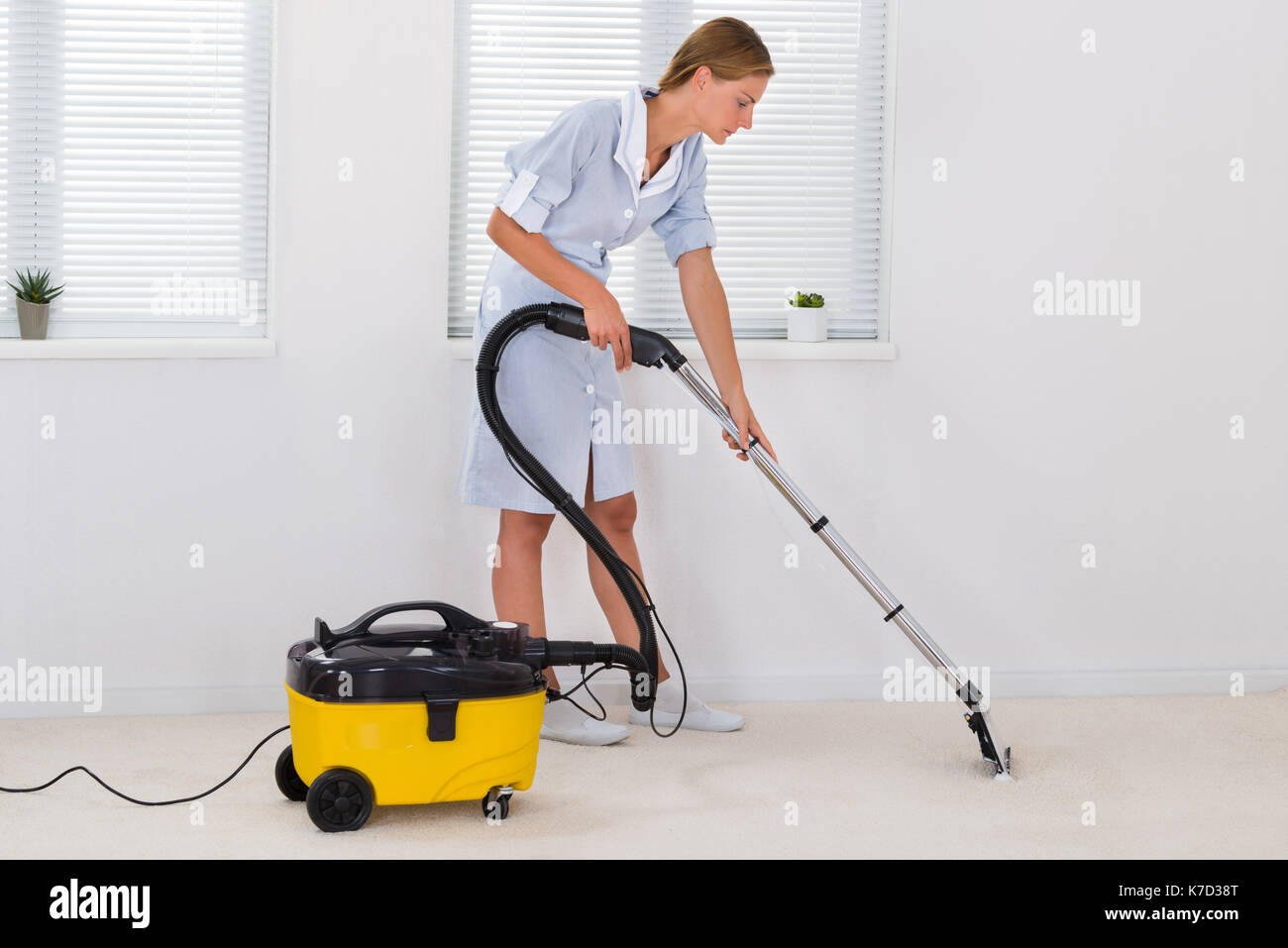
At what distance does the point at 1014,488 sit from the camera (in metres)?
2.84

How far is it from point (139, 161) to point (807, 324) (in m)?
1.38

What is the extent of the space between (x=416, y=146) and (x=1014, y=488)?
1430 millimetres

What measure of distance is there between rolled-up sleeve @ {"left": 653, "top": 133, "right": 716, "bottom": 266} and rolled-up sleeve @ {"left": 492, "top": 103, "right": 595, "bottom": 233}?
27 cm

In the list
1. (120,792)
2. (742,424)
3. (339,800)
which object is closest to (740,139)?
(742,424)

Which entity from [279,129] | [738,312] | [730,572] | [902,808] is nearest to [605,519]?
[730,572]

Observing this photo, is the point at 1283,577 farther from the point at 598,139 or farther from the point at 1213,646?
the point at 598,139

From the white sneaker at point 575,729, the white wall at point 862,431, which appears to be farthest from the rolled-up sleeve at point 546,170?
the white sneaker at point 575,729

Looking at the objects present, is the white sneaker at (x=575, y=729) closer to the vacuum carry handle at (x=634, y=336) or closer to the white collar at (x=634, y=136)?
the vacuum carry handle at (x=634, y=336)

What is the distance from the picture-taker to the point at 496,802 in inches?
77.1

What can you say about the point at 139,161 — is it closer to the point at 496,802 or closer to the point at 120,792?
the point at 120,792

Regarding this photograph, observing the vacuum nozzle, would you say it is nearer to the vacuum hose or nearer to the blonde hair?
the vacuum hose

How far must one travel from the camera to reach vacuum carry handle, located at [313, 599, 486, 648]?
1.94 metres

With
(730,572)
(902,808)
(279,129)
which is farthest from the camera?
(730,572)

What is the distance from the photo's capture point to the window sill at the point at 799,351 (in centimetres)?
272
